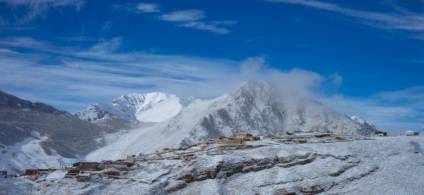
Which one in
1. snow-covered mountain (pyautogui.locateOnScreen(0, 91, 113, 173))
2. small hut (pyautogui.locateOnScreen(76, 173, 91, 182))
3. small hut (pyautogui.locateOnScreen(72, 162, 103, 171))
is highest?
snow-covered mountain (pyautogui.locateOnScreen(0, 91, 113, 173))

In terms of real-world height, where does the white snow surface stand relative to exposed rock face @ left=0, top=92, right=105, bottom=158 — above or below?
below

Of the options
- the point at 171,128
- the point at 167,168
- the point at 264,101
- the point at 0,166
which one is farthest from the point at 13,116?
the point at 167,168

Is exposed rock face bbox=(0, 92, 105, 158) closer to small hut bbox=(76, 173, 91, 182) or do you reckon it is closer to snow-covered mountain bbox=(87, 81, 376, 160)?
snow-covered mountain bbox=(87, 81, 376, 160)

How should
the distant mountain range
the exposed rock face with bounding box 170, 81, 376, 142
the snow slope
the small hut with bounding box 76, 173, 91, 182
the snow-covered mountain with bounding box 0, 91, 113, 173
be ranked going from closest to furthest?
1. the small hut with bounding box 76, 173, 91, 182
2. the exposed rock face with bounding box 170, 81, 376, 142
3. the distant mountain range
4. the snow slope
5. the snow-covered mountain with bounding box 0, 91, 113, 173

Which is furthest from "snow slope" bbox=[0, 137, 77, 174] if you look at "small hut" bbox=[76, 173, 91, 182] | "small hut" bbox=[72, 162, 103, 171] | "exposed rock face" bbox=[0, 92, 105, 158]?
"small hut" bbox=[76, 173, 91, 182]

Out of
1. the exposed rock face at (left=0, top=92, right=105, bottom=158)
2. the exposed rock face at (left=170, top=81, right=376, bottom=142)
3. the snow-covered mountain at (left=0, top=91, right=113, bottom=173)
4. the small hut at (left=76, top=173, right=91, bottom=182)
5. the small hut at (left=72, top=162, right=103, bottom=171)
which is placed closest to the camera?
the small hut at (left=76, top=173, right=91, bottom=182)

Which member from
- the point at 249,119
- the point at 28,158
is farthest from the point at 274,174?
the point at 28,158

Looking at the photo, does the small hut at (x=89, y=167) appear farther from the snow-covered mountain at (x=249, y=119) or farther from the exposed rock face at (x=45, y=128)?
the exposed rock face at (x=45, y=128)

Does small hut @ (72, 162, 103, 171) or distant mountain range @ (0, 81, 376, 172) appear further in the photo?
distant mountain range @ (0, 81, 376, 172)
